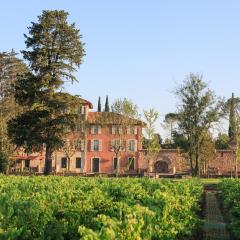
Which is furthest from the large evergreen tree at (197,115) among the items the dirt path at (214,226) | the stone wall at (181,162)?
the dirt path at (214,226)

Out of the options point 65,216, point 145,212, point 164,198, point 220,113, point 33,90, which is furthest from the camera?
point 220,113

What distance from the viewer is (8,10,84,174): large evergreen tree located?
4584 centimetres

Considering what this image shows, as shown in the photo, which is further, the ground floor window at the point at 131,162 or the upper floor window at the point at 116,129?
the ground floor window at the point at 131,162

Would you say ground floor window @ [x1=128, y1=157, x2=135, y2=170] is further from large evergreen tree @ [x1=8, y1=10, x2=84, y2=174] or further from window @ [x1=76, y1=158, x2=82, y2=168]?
large evergreen tree @ [x1=8, y1=10, x2=84, y2=174]

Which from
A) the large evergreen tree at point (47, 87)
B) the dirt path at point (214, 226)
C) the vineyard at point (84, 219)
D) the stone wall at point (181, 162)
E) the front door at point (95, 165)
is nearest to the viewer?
the vineyard at point (84, 219)

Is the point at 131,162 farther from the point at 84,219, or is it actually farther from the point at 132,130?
the point at 84,219

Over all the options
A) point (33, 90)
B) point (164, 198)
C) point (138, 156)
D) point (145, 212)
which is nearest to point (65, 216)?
point (145, 212)

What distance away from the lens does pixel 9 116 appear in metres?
59.7

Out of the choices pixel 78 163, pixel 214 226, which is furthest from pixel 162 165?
pixel 214 226

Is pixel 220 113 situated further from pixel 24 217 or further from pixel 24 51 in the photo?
pixel 24 217

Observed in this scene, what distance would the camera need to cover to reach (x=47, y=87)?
154 feet

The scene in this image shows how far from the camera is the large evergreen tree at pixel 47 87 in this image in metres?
45.8

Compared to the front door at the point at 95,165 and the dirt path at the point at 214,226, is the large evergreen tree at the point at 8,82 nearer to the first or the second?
the front door at the point at 95,165

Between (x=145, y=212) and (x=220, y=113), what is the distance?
49.2 m
